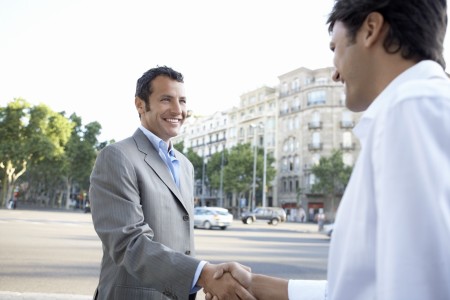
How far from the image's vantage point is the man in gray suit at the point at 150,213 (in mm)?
2008

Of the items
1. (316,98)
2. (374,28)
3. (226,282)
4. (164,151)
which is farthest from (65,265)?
(316,98)

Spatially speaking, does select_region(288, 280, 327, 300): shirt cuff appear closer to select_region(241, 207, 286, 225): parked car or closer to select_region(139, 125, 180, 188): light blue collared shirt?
select_region(139, 125, 180, 188): light blue collared shirt

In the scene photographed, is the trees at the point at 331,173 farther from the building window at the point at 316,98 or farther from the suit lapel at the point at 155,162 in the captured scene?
the suit lapel at the point at 155,162

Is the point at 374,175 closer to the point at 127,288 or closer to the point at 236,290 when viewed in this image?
the point at 236,290

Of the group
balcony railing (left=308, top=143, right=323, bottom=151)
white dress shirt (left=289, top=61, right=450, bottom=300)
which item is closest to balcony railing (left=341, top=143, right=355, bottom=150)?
balcony railing (left=308, top=143, right=323, bottom=151)

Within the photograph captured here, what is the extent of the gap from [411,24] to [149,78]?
A: 1834mm

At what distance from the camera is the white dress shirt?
2.77 feet

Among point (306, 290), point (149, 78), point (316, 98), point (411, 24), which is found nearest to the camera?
point (411, 24)

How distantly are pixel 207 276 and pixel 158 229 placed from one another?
0.40 metres

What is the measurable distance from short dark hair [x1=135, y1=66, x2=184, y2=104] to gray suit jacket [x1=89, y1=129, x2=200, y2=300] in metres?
0.36

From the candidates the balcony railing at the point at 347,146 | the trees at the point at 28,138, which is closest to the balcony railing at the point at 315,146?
the balcony railing at the point at 347,146

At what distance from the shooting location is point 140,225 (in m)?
2.09

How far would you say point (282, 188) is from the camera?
2361 inches

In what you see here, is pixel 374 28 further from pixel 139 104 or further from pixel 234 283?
pixel 139 104
